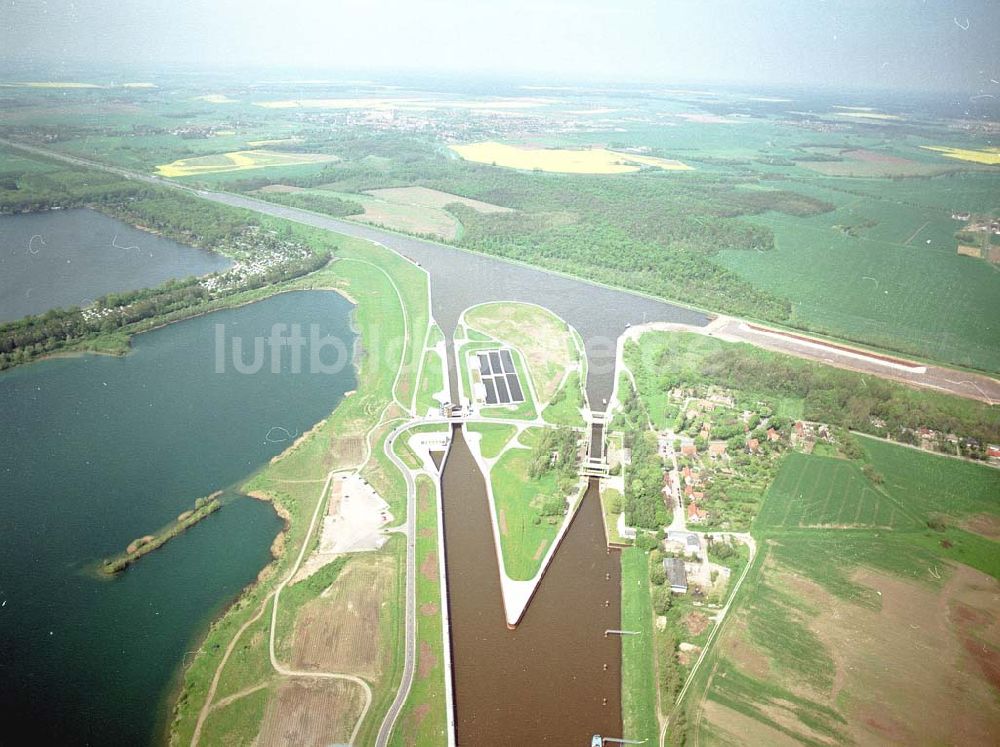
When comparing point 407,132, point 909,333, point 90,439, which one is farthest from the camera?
point 407,132

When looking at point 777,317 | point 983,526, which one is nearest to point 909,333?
point 777,317

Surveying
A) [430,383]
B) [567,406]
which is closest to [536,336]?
[567,406]

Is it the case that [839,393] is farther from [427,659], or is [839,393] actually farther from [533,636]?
[427,659]

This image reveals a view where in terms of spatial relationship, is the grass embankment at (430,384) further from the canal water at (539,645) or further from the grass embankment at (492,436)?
the canal water at (539,645)

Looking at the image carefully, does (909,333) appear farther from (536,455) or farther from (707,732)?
(707,732)

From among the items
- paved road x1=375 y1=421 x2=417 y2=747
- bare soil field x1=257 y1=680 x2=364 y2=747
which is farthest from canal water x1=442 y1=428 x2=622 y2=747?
bare soil field x1=257 y1=680 x2=364 y2=747

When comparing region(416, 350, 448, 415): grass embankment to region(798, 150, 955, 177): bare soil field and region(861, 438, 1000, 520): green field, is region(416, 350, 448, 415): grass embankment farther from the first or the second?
region(798, 150, 955, 177): bare soil field
